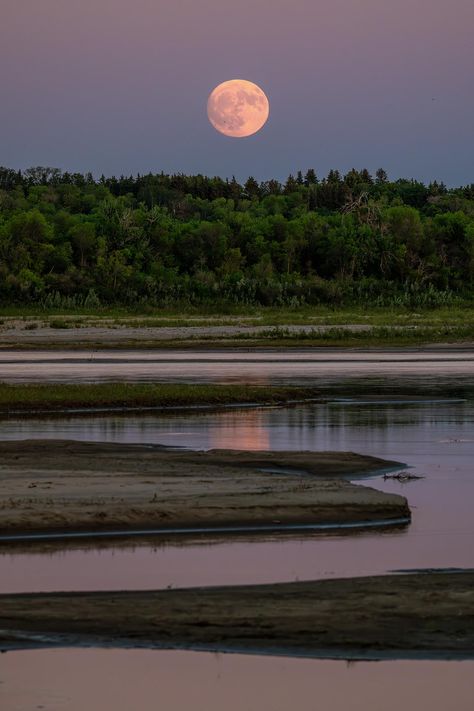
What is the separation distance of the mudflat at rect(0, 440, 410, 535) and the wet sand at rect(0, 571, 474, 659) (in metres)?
3.56

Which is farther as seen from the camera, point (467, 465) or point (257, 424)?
point (257, 424)

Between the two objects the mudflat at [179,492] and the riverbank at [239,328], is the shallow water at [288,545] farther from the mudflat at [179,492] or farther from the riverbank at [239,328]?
the riverbank at [239,328]

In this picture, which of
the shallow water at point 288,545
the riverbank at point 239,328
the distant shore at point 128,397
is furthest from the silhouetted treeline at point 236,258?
the shallow water at point 288,545

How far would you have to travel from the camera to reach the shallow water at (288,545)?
1270 centimetres

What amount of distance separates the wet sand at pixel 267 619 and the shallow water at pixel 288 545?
90cm

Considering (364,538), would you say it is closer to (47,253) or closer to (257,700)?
(257,700)

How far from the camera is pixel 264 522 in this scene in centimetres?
1552

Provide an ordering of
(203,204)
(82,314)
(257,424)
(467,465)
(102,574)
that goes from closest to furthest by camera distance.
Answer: (102,574)
(467,465)
(257,424)
(82,314)
(203,204)

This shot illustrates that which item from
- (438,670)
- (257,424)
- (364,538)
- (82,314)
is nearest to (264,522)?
(364,538)

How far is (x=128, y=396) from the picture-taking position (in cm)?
3281

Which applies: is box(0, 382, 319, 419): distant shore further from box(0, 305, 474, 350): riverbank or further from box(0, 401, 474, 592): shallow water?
box(0, 305, 474, 350): riverbank

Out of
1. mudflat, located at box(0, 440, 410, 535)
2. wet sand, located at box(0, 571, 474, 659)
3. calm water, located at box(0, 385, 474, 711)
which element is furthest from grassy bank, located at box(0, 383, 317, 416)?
wet sand, located at box(0, 571, 474, 659)

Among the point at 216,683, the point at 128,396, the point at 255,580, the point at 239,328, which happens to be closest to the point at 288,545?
the point at 255,580

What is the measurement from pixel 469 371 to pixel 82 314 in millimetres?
54326
